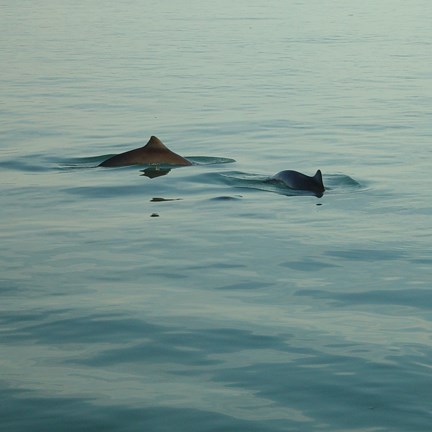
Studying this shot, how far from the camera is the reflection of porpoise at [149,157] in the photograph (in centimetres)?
1542

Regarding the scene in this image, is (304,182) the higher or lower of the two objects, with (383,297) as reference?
higher

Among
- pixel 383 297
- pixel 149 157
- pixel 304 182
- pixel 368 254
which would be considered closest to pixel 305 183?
pixel 304 182

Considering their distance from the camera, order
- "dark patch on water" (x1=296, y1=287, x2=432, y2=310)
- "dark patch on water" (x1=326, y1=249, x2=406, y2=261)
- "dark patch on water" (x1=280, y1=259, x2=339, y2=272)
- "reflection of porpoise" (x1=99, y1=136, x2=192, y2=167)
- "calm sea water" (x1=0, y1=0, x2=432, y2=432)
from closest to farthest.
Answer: "calm sea water" (x1=0, y1=0, x2=432, y2=432), "dark patch on water" (x1=296, y1=287, x2=432, y2=310), "dark patch on water" (x1=280, y1=259, x2=339, y2=272), "dark patch on water" (x1=326, y1=249, x2=406, y2=261), "reflection of porpoise" (x1=99, y1=136, x2=192, y2=167)

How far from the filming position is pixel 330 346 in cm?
795

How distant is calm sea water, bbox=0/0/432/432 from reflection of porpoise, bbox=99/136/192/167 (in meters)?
0.23

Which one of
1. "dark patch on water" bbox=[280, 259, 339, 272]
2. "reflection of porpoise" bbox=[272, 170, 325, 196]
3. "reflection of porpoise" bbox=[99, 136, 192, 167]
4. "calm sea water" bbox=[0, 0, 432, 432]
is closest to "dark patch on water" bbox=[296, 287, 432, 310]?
"calm sea water" bbox=[0, 0, 432, 432]

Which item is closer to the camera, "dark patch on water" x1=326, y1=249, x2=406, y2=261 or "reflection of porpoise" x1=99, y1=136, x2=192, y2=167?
"dark patch on water" x1=326, y1=249, x2=406, y2=261


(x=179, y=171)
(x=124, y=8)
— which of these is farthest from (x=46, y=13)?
(x=179, y=171)

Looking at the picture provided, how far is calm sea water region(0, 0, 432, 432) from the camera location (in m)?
6.96

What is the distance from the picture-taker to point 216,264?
10.4 metres

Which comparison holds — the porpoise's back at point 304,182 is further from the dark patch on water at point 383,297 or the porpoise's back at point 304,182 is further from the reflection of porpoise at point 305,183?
the dark patch on water at point 383,297

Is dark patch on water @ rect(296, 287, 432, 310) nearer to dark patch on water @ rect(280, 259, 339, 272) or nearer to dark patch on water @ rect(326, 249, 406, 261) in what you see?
dark patch on water @ rect(280, 259, 339, 272)

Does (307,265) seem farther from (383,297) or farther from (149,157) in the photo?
(149,157)

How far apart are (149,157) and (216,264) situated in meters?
5.25
